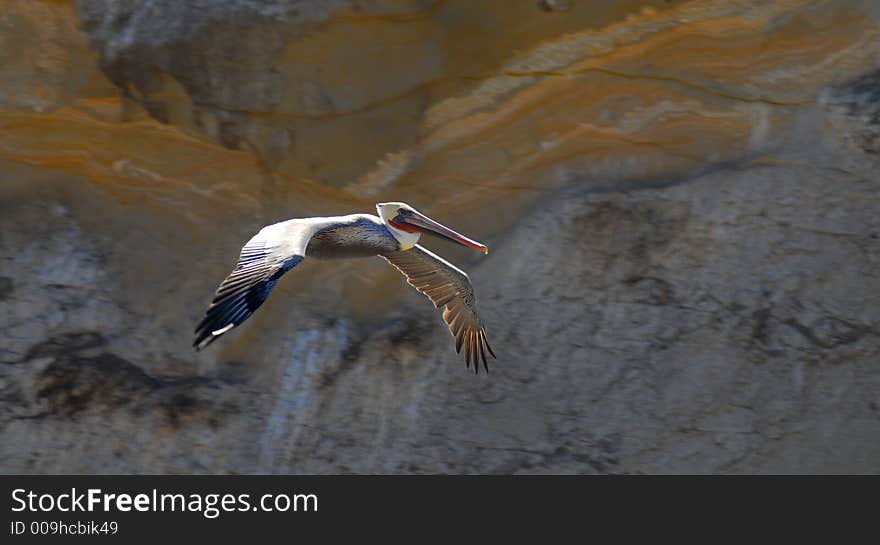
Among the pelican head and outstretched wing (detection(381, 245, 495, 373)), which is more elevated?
the pelican head

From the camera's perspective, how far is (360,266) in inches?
513

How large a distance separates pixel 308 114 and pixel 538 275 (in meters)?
2.15

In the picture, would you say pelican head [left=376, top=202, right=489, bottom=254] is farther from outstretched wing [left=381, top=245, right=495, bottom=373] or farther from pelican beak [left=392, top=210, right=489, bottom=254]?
outstretched wing [left=381, top=245, right=495, bottom=373]

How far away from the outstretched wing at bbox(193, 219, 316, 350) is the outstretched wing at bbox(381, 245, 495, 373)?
1467 mm

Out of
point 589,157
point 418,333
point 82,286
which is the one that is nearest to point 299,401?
point 418,333

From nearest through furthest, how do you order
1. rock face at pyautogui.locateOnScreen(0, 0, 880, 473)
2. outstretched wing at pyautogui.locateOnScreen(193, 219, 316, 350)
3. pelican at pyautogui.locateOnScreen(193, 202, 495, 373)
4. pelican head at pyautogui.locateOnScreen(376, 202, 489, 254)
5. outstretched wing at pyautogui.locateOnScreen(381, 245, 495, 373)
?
1. outstretched wing at pyautogui.locateOnScreen(193, 219, 316, 350)
2. pelican at pyautogui.locateOnScreen(193, 202, 495, 373)
3. pelican head at pyautogui.locateOnScreen(376, 202, 489, 254)
4. outstretched wing at pyautogui.locateOnScreen(381, 245, 495, 373)
5. rock face at pyautogui.locateOnScreen(0, 0, 880, 473)

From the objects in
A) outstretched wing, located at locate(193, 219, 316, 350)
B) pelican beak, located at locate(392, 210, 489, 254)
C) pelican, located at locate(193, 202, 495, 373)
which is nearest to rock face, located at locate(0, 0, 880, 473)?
pelican, located at locate(193, 202, 495, 373)

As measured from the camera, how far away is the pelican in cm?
938

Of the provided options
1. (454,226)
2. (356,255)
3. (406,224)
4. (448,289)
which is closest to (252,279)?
(356,255)

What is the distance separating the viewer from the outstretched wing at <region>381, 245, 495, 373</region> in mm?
11594

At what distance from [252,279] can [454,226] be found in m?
3.69

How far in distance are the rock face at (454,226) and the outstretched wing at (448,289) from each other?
0.68 m

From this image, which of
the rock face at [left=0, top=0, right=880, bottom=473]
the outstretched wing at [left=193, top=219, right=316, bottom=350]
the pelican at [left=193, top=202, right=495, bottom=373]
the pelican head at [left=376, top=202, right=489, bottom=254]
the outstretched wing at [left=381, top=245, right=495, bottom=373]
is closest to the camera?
the outstretched wing at [left=193, top=219, right=316, bottom=350]

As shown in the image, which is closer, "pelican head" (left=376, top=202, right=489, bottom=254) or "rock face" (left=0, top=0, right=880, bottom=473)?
"pelican head" (left=376, top=202, right=489, bottom=254)
